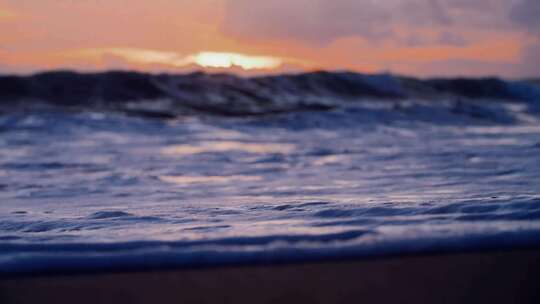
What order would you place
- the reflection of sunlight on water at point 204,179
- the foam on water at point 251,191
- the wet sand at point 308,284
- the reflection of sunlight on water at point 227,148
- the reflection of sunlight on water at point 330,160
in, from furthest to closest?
the reflection of sunlight on water at point 227,148, the reflection of sunlight on water at point 330,160, the reflection of sunlight on water at point 204,179, the foam on water at point 251,191, the wet sand at point 308,284

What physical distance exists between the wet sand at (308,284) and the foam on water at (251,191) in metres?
0.03

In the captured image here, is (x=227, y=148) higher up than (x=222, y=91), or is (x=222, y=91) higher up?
(x=222, y=91)

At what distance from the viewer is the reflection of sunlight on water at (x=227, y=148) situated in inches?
184

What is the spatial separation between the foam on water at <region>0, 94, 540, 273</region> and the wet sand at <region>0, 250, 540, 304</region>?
0.11 feet

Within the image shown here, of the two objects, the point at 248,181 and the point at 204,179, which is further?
the point at 204,179

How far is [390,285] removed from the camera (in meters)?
1.13

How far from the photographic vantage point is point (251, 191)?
2.65m

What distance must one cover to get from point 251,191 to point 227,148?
88.0 inches

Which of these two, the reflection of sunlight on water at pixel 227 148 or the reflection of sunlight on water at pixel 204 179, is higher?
the reflection of sunlight on water at pixel 227 148

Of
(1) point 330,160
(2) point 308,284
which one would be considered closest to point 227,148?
(1) point 330,160

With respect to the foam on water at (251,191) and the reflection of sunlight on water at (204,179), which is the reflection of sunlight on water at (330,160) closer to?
the foam on water at (251,191)

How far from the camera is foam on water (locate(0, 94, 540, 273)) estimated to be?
121 cm

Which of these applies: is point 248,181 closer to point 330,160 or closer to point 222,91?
point 330,160

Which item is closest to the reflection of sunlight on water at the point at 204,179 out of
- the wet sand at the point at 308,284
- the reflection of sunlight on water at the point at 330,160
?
the reflection of sunlight on water at the point at 330,160
